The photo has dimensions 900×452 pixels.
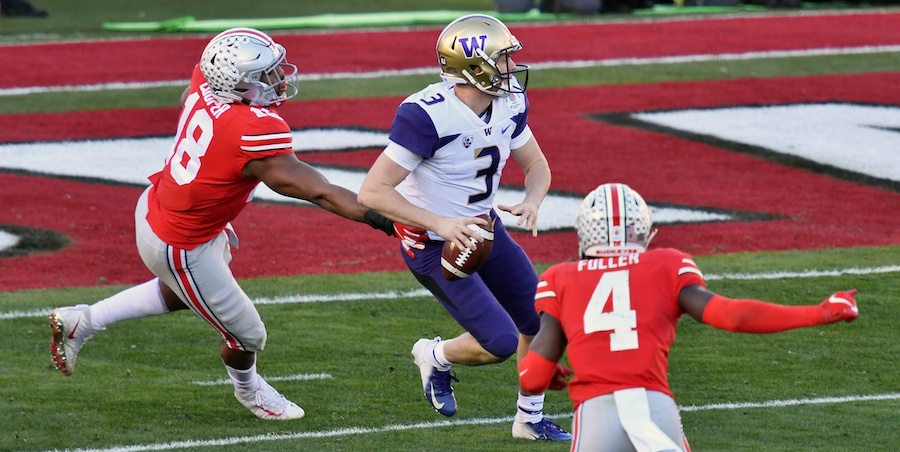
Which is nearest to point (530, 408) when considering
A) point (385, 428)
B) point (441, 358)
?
point (441, 358)

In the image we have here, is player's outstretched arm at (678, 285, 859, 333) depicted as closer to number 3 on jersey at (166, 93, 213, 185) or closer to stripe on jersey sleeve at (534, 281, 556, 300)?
stripe on jersey sleeve at (534, 281, 556, 300)

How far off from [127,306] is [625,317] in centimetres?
304

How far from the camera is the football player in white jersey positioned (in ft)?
18.2

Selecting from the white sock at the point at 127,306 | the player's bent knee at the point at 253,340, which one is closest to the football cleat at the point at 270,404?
the player's bent knee at the point at 253,340

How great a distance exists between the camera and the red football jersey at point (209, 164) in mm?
5652

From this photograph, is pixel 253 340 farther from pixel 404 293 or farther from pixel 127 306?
pixel 404 293

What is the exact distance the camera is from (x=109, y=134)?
1305 centimetres

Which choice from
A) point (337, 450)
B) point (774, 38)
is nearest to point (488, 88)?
point (337, 450)

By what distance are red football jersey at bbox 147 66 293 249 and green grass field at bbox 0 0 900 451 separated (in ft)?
2.94

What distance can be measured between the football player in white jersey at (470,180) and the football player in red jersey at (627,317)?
59.7 inches

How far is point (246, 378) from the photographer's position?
6.14 m

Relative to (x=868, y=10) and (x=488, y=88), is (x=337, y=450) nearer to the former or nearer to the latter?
(x=488, y=88)

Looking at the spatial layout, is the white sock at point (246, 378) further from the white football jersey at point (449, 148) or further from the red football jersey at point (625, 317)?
the red football jersey at point (625, 317)

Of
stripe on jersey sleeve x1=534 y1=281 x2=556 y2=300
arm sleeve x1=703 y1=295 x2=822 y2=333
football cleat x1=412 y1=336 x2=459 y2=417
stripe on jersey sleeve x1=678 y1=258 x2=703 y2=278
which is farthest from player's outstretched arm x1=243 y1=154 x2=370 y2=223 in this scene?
arm sleeve x1=703 y1=295 x2=822 y2=333
